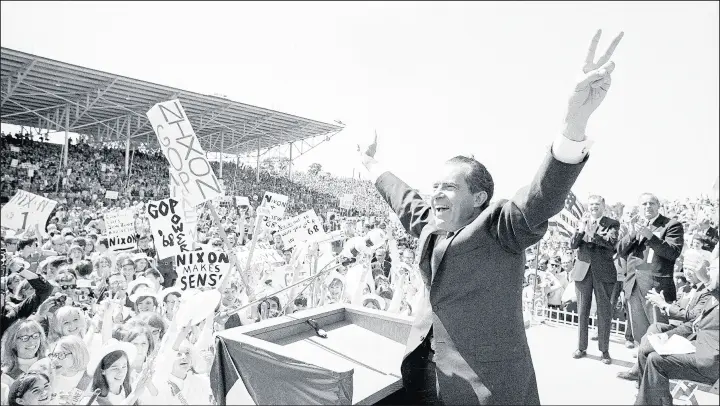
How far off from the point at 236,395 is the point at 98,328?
9.21 ft

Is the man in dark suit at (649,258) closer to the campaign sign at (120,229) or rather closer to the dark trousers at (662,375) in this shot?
the dark trousers at (662,375)

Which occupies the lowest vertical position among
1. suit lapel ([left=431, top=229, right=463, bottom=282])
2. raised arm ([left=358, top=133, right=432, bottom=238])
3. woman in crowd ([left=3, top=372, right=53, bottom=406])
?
woman in crowd ([left=3, top=372, right=53, bottom=406])

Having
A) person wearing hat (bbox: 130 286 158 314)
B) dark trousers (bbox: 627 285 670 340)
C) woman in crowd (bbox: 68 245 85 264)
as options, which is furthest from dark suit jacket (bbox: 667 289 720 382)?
woman in crowd (bbox: 68 245 85 264)

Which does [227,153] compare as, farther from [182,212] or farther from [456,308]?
[456,308]

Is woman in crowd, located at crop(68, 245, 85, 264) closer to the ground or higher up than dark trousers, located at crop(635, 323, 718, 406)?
higher up

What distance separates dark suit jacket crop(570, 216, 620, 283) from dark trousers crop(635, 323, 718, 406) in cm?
119

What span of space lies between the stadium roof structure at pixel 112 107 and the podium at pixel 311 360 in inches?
616

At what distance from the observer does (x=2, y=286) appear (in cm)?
411

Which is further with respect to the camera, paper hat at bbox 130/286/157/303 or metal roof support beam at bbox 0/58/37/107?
metal roof support beam at bbox 0/58/37/107

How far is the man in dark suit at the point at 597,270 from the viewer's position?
14.5ft

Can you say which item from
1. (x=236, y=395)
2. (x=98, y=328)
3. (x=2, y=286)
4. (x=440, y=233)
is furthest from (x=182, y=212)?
(x=440, y=233)

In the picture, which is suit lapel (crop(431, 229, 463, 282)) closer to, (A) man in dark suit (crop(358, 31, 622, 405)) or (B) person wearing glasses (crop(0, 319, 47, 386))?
(A) man in dark suit (crop(358, 31, 622, 405))

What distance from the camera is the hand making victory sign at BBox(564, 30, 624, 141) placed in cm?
123

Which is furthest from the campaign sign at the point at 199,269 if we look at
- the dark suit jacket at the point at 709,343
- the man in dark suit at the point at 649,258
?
the man in dark suit at the point at 649,258
